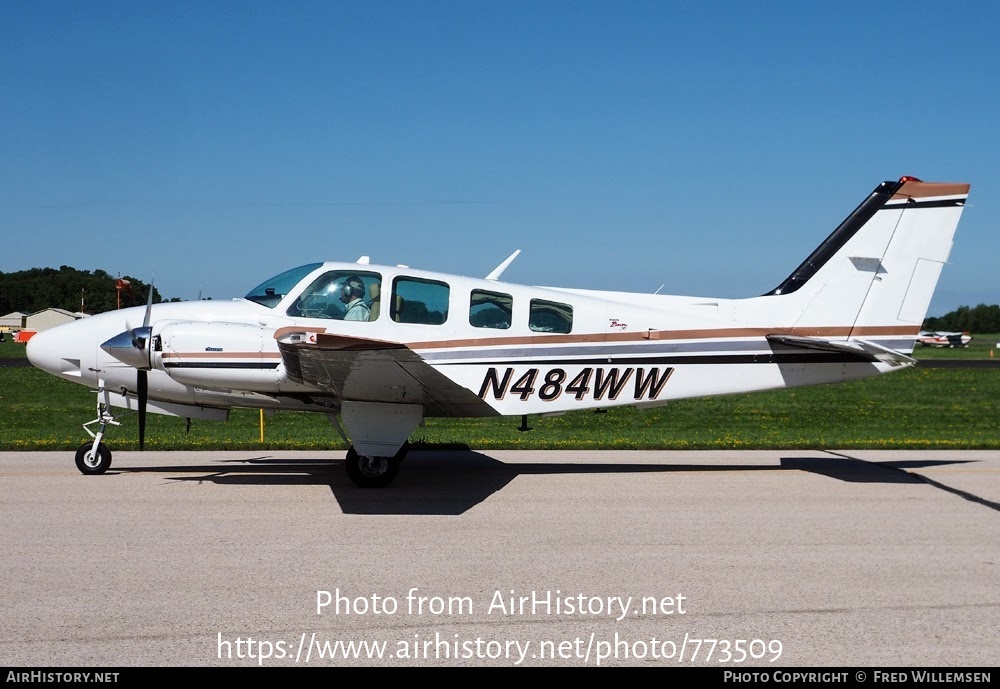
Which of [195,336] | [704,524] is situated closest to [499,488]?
[704,524]

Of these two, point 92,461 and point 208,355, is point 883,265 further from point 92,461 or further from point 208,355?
point 92,461

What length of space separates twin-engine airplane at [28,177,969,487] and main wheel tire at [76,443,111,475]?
0.02 metres

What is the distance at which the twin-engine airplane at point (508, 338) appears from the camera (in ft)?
31.6

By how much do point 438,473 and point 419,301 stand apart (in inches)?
95.4

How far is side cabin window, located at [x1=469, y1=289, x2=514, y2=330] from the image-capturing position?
33.2 ft

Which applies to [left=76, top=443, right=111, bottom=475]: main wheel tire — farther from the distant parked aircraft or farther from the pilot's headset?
the distant parked aircraft

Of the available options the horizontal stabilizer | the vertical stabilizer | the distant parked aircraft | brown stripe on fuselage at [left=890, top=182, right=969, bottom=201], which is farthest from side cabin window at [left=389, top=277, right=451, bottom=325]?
the distant parked aircraft

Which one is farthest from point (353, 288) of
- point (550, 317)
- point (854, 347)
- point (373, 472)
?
point (854, 347)

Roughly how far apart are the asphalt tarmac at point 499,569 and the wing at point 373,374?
0.99m

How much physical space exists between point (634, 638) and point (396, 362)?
14.2ft

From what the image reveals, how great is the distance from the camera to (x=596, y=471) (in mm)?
11438

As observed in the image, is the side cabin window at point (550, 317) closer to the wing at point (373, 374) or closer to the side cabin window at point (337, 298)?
the wing at point (373, 374)

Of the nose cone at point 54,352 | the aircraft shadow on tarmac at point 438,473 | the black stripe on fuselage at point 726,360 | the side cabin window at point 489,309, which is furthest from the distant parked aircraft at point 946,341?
the nose cone at point 54,352

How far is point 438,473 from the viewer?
1120 cm
